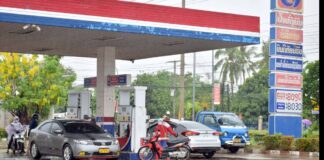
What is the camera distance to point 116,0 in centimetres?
2514

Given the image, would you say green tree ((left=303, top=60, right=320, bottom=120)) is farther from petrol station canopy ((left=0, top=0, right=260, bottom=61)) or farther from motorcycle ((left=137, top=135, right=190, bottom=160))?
motorcycle ((left=137, top=135, right=190, bottom=160))

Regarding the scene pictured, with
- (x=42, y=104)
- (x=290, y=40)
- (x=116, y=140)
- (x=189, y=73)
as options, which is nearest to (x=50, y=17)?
(x=116, y=140)

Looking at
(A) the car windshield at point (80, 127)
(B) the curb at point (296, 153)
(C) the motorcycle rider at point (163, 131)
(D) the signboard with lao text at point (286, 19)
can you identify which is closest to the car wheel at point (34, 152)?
(A) the car windshield at point (80, 127)

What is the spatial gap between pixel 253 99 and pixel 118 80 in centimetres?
5931

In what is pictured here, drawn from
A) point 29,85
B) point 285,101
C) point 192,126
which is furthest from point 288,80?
point 29,85

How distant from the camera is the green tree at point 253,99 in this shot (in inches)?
3364

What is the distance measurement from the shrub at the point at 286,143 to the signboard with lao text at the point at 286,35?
5425mm

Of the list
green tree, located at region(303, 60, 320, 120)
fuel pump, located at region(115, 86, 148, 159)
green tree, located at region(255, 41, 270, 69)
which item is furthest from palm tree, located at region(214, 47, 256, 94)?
fuel pump, located at region(115, 86, 148, 159)

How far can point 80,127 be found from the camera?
25.4m

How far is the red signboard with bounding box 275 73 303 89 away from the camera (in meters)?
35.8

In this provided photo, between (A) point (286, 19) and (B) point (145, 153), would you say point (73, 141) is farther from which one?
(A) point (286, 19)

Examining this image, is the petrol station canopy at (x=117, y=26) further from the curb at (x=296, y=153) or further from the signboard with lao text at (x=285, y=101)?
the signboard with lao text at (x=285, y=101)

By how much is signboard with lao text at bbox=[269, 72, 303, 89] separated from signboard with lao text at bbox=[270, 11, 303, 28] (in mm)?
2404

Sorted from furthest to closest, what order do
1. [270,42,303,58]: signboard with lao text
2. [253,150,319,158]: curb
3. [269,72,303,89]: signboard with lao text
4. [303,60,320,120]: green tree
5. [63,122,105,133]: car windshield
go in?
[303,60,320,120]: green tree → [269,72,303,89]: signboard with lao text → [270,42,303,58]: signboard with lao text → [253,150,319,158]: curb → [63,122,105,133]: car windshield
